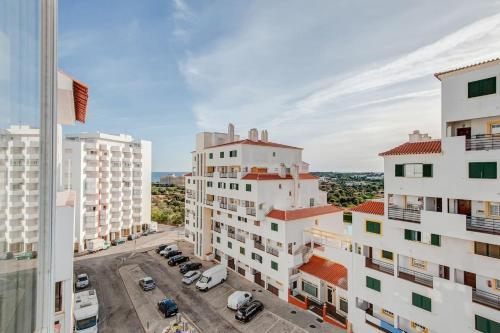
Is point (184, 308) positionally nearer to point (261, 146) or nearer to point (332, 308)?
point (332, 308)

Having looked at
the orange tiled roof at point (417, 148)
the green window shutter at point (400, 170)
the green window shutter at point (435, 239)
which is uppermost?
the orange tiled roof at point (417, 148)

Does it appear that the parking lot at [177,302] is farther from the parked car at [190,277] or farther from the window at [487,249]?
the window at [487,249]

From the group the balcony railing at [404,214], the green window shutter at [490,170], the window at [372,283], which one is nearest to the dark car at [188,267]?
the window at [372,283]

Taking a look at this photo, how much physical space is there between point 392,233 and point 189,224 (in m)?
29.3

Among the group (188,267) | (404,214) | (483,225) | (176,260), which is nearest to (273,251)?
(188,267)

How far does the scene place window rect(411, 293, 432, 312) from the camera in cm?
1353

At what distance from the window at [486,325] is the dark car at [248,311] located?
531 inches

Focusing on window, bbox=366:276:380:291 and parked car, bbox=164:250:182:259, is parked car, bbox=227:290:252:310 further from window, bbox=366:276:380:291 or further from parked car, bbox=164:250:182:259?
parked car, bbox=164:250:182:259

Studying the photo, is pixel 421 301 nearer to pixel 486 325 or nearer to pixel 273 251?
pixel 486 325

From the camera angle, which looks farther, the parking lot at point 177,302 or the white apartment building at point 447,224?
the parking lot at point 177,302

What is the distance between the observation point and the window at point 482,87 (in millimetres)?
11922

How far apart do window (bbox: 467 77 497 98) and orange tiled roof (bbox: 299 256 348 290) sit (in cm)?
1469

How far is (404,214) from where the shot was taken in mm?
14430

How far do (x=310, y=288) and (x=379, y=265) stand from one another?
744cm
